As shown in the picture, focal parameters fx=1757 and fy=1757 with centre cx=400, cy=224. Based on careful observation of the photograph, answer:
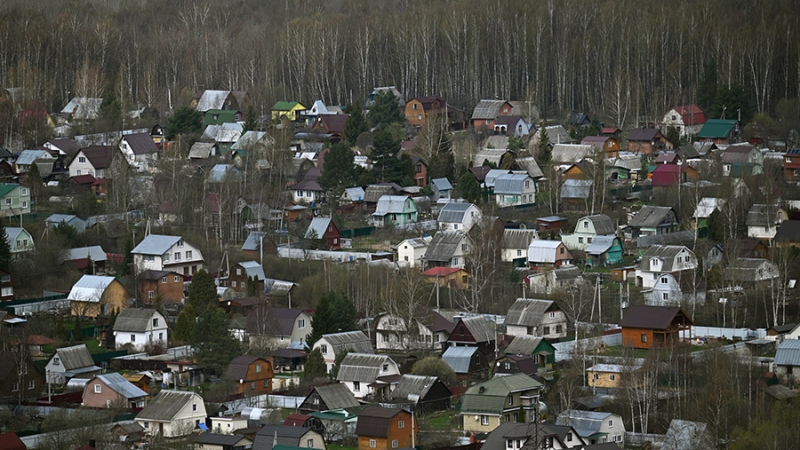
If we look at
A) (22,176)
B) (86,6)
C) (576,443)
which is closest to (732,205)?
(576,443)

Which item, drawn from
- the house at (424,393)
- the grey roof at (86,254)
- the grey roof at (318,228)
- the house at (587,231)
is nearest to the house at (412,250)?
the grey roof at (318,228)

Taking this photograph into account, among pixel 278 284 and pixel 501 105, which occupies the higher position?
pixel 501 105

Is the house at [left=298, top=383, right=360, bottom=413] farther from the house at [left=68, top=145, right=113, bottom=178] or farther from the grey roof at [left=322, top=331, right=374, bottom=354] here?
the house at [left=68, top=145, right=113, bottom=178]

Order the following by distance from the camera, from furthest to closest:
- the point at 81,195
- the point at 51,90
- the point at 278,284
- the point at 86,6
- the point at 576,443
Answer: the point at 86,6 → the point at 51,90 → the point at 81,195 → the point at 278,284 → the point at 576,443

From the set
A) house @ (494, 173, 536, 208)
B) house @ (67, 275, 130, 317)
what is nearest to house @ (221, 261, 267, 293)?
house @ (67, 275, 130, 317)

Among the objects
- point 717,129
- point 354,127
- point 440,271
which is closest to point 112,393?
point 440,271

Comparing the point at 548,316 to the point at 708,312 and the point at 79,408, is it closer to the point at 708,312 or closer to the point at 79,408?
the point at 708,312

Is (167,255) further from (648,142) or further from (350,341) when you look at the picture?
(648,142)

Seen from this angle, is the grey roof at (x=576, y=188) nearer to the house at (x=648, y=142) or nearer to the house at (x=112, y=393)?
the house at (x=648, y=142)
